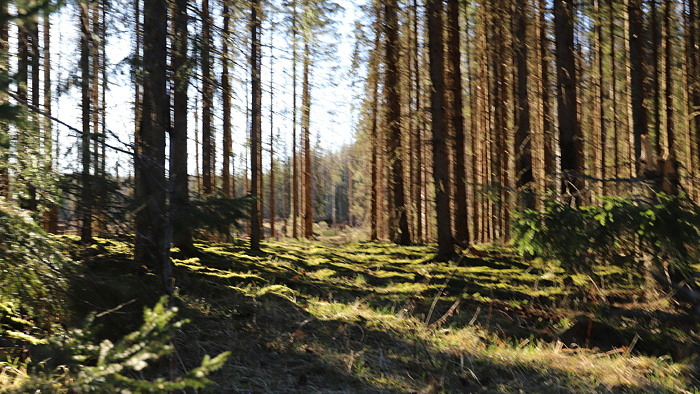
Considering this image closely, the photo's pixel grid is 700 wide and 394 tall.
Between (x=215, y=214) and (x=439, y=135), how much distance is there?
7.60m

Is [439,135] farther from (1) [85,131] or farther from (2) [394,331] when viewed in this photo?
(1) [85,131]

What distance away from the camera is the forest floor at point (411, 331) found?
13.9 feet

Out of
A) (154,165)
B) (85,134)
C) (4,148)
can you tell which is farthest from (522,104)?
(4,148)

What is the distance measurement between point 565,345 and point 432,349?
186cm

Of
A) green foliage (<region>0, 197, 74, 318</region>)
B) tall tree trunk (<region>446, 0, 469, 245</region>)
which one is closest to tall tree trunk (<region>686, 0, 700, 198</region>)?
tall tree trunk (<region>446, 0, 469, 245</region>)

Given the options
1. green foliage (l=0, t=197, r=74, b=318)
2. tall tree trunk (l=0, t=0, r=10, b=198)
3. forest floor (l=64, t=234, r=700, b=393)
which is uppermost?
tall tree trunk (l=0, t=0, r=10, b=198)

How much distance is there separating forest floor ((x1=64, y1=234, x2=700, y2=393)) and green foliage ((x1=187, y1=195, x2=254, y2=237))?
2.29 ft

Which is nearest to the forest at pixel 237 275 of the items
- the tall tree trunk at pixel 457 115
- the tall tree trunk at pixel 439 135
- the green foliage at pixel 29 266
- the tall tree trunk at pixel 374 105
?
the green foliage at pixel 29 266

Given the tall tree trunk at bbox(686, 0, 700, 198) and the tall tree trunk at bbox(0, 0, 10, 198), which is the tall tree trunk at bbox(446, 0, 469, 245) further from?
the tall tree trunk at bbox(0, 0, 10, 198)

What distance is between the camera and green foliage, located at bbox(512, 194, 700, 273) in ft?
16.8

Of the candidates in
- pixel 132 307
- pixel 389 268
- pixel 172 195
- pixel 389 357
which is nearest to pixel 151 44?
pixel 172 195

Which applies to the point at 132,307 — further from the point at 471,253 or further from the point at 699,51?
the point at 699,51

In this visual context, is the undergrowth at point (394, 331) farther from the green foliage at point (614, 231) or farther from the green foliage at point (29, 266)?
Result: the green foliage at point (614, 231)

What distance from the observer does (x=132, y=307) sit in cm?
374
